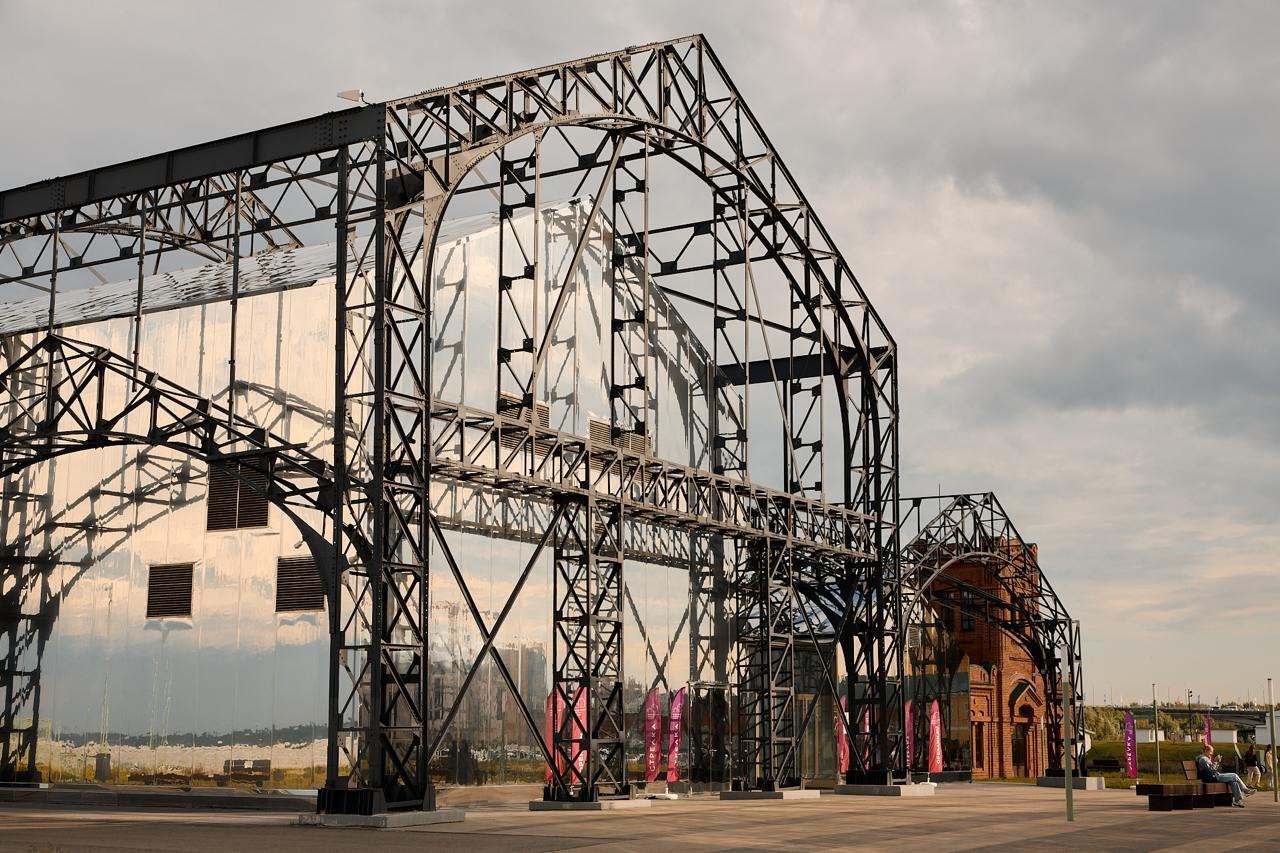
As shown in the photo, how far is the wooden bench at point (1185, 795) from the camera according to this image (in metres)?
35.0

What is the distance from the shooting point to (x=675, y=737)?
132 feet

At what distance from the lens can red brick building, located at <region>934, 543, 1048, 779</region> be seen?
63.4 meters

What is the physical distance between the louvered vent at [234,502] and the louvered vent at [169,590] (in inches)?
53.2

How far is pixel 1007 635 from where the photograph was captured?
64.8 m

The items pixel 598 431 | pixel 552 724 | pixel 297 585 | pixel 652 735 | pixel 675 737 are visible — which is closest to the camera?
pixel 297 585

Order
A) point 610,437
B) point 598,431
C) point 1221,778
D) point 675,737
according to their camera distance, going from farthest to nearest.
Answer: point 675,737
point 598,431
point 1221,778
point 610,437

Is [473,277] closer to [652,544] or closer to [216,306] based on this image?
[216,306]

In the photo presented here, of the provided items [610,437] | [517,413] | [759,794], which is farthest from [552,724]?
[759,794]

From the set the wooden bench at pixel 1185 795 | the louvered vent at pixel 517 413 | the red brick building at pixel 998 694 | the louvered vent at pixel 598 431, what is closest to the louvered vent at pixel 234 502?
the louvered vent at pixel 517 413

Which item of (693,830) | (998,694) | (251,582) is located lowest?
(693,830)

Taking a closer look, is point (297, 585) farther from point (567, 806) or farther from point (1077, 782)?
point (1077, 782)

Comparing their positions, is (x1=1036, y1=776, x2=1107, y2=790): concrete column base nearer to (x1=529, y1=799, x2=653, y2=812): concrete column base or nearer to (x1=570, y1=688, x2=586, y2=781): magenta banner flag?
(x1=570, y1=688, x2=586, y2=781): magenta banner flag

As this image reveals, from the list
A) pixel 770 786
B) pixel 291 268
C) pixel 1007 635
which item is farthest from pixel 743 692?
pixel 1007 635

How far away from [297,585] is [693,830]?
1109 centimetres
